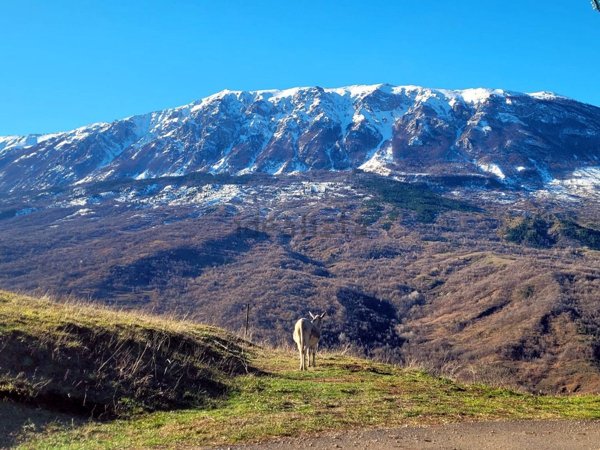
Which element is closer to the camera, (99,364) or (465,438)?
(465,438)

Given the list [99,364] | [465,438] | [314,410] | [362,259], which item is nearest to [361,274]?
[362,259]

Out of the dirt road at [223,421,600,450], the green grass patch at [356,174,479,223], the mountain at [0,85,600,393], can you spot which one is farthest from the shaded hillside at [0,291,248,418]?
the green grass patch at [356,174,479,223]

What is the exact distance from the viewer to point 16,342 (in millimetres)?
12195

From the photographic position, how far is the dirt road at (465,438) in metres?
9.08

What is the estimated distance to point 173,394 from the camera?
12711 millimetres

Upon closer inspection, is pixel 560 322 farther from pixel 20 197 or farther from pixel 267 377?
pixel 20 197

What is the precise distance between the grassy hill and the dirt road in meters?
0.53

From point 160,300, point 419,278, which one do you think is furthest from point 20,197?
point 419,278

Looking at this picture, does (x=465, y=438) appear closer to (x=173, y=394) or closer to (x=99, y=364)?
(x=173, y=394)

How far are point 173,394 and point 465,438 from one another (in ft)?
20.8

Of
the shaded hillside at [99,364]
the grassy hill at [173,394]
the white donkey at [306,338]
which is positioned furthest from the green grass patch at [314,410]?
the white donkey at [306,338]

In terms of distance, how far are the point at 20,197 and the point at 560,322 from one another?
182 m

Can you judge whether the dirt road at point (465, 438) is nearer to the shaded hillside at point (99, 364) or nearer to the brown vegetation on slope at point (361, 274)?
the shaded hillside at point (99, 364)

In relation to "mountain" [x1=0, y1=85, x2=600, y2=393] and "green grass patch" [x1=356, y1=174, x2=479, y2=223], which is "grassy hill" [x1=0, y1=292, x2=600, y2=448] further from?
"green grass patch" [x1=356, y1=174, x2=479, y2=223]
